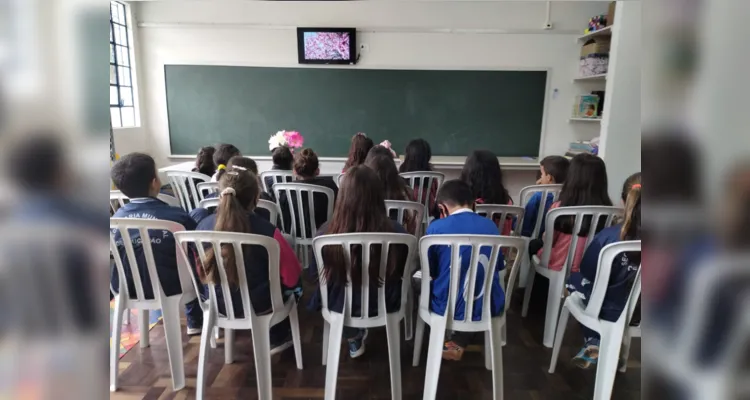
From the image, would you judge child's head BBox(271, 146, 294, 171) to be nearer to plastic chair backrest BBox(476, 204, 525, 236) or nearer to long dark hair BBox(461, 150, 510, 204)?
→ long dark hair BBox(461, 150, 510, 204)

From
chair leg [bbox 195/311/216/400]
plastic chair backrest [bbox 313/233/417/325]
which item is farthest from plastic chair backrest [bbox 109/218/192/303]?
plastic chair backrest [bbox 313/233/417/325]

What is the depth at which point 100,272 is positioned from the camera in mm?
291

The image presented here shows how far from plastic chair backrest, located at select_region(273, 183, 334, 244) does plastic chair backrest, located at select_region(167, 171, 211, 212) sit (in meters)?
0.64

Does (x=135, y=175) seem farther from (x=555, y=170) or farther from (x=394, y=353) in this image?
(x=555, y=170)

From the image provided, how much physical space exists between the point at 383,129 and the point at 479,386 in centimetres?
358

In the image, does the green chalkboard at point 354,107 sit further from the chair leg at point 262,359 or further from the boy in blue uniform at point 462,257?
the chair leg at point 262,359

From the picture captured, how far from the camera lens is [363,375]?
2.01 m

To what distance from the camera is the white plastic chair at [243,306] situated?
60.3 inches

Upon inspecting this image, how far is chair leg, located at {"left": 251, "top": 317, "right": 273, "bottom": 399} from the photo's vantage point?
5.47 feet

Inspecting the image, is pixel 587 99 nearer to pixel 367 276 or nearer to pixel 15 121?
pixel 367 276

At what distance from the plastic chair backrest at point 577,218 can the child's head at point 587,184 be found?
132mm

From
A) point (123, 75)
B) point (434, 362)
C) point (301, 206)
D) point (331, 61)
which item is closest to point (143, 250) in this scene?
point (301, 206)

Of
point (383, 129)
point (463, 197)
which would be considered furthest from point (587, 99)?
point (463, 197)

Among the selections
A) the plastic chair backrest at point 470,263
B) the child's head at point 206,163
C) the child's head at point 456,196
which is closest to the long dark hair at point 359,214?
the plastic chair backrest at point 470,263
